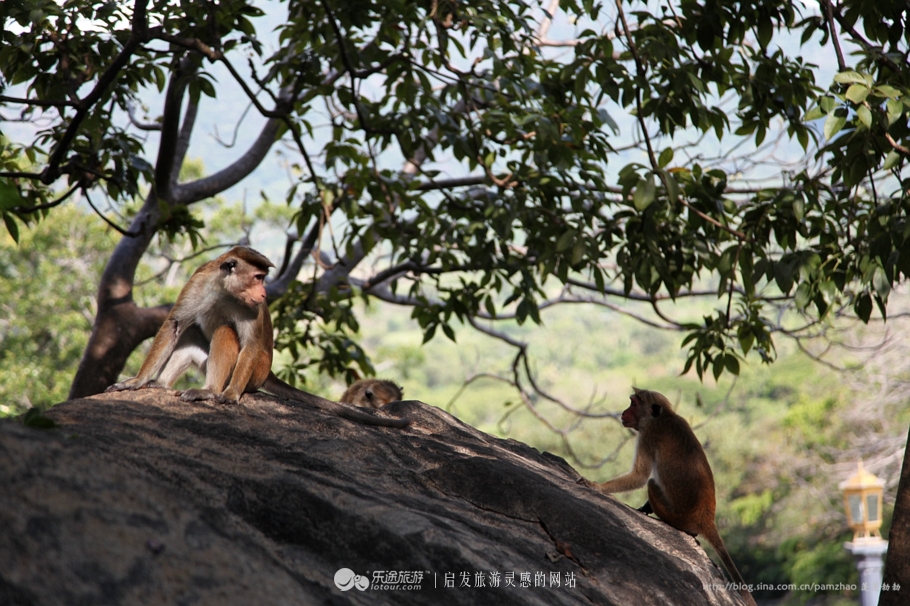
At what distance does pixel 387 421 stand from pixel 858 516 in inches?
293

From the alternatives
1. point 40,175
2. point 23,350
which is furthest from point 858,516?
point 23,350

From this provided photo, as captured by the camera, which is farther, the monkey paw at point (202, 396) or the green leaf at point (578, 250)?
the green leaf at point (578, 250)

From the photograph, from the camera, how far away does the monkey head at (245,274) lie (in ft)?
12.5

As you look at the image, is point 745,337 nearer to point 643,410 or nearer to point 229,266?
point 643,410

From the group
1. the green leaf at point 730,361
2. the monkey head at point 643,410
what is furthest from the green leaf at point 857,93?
the monkey head at point 643,410

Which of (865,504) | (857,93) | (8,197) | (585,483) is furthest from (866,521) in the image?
(8,197)

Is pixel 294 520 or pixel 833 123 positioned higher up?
pixel 833 123

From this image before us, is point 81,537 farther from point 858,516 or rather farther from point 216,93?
point 858,516

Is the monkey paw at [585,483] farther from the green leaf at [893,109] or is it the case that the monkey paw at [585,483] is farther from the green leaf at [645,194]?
the green leaf at [893,109]

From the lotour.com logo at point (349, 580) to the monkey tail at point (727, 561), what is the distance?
2.14m

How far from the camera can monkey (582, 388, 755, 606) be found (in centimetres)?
396

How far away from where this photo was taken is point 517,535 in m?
3.00

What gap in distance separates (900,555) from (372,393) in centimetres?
323

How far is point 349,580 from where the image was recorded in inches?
90.6
